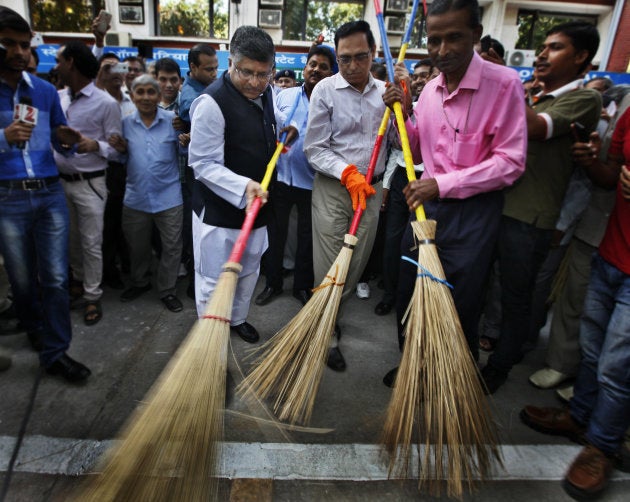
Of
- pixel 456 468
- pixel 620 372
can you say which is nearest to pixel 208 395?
pixel 456 468

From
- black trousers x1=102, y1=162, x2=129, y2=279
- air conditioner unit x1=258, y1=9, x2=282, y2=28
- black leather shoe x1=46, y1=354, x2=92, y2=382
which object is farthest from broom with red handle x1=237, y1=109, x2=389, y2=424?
air conditioner unit x1=258, y1=9, x2=282, y2=28

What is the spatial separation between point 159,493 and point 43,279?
1777mm

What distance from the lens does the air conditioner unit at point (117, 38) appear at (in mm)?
12078

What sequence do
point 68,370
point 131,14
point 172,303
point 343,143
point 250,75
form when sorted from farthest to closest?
point 131,14 < point 172,303 < point 343,143 < point 68,370 < point 250,75

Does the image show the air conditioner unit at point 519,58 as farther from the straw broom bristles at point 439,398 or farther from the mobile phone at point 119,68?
the straw broom bristles at point 439,398

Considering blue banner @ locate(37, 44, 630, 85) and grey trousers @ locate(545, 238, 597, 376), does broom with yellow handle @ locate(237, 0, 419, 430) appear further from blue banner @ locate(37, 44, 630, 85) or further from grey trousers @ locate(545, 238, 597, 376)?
blue banner @ locate(37, 44, 630, 85)

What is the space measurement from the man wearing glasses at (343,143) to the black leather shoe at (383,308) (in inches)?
37.8

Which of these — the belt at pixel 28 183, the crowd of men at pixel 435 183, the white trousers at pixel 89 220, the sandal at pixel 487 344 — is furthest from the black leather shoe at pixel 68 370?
the sandal at pixel 487 344

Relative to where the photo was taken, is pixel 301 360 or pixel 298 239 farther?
pixel 298 239

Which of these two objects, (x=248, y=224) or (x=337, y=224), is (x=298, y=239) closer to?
(x=337, y=224)

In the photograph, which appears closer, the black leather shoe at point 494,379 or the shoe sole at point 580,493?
the shoe sole at point 580,493

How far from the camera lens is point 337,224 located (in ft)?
9.28

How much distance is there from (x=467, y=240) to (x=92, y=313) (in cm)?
303

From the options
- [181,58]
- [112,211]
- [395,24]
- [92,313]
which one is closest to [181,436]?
[92,313]
